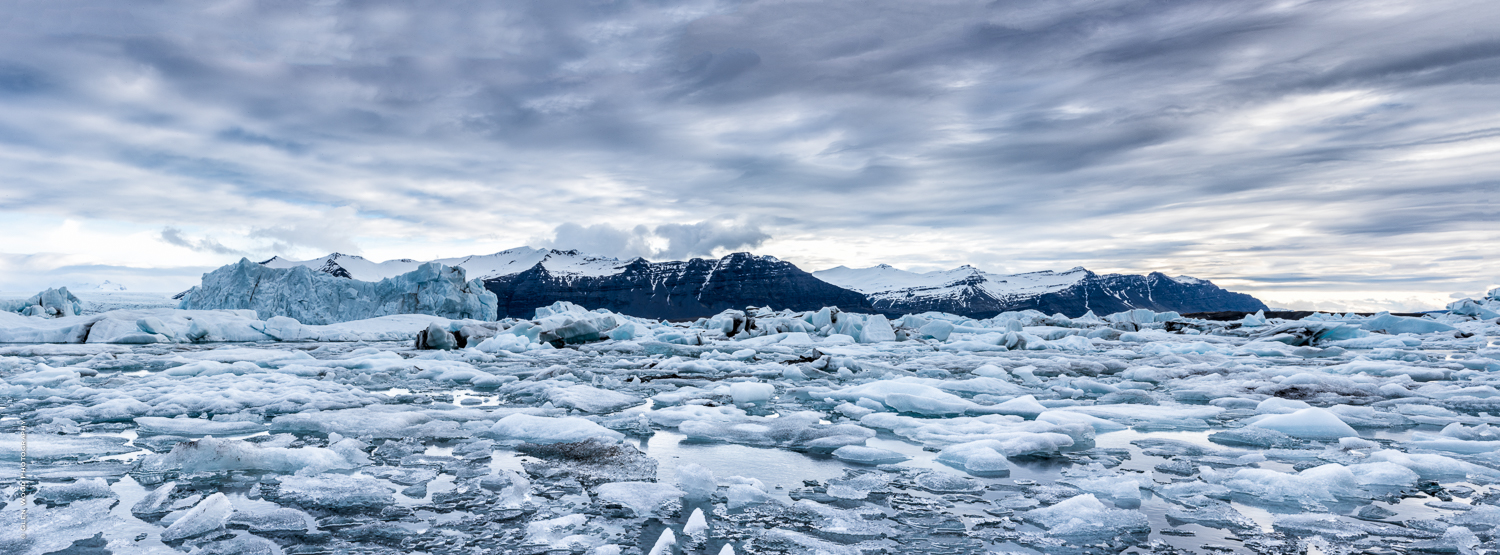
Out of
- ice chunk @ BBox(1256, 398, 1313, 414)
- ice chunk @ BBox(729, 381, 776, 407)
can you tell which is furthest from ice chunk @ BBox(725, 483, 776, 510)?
ice chunk @ BBox(1256, 398, 1313, 414)

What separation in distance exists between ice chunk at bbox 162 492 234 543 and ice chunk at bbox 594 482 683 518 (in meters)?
1.25

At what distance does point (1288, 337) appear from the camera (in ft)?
47.1

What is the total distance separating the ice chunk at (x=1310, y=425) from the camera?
13.7 ft

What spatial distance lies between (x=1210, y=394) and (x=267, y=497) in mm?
6852

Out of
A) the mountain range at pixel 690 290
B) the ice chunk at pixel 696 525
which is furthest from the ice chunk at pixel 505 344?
the mountain range at pixel 690 290

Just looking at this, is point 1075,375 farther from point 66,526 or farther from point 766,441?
point 66,526

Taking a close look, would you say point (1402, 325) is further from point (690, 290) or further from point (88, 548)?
point (690, 290)

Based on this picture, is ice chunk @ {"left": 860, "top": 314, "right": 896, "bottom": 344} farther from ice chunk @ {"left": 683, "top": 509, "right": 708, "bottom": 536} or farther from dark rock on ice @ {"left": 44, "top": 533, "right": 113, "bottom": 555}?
dark rock on ice @ {"left": 44, "top": 533, "right": 113, "bottom": 555}

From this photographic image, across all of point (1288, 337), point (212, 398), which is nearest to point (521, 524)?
point (212, 398)

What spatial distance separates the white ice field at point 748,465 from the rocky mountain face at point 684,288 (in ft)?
492

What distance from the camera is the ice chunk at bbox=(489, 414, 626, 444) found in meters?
4.06

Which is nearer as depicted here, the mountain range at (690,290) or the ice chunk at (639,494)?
the ice chunk at (639,494)

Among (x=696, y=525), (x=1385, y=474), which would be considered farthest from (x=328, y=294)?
(x=1385, y=474)

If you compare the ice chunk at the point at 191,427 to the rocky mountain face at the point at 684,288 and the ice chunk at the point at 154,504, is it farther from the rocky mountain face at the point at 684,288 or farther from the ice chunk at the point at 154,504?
the rocky mountain face at the point at 684,288
